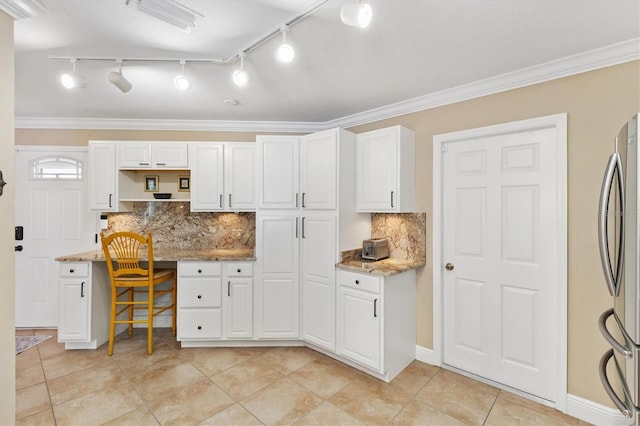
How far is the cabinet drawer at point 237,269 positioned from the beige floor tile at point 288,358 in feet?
2.79

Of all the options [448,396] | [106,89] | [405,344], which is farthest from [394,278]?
[106,89]

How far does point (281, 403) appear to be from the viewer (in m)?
2.27

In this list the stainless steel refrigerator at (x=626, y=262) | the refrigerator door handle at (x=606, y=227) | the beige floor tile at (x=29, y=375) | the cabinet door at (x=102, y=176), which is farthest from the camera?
the cabinet door at (x=102, y=176)

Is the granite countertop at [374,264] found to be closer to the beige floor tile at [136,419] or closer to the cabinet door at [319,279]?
the cabinet door at [319,279]

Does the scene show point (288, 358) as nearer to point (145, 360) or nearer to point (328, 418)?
point (328, 418)

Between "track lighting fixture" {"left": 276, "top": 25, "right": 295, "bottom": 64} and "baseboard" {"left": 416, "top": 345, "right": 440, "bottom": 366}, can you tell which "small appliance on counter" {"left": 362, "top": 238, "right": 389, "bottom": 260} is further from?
"track lighting fixture" {"left": 276, "top": 25, "right": 295, "bottom": 64}

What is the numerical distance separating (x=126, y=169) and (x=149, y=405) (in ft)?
8.24

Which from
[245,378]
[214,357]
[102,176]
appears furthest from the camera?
[102,176]

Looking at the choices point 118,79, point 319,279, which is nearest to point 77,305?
point 118,79

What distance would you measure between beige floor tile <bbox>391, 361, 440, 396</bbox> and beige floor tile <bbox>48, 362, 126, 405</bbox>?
235 centimetres

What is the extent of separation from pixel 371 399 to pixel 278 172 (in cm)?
222

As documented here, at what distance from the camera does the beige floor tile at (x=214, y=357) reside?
2771 millimetres

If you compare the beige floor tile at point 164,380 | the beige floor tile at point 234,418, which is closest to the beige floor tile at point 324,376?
the beige floor tile at point 234,418

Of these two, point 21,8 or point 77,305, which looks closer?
point 21,8
